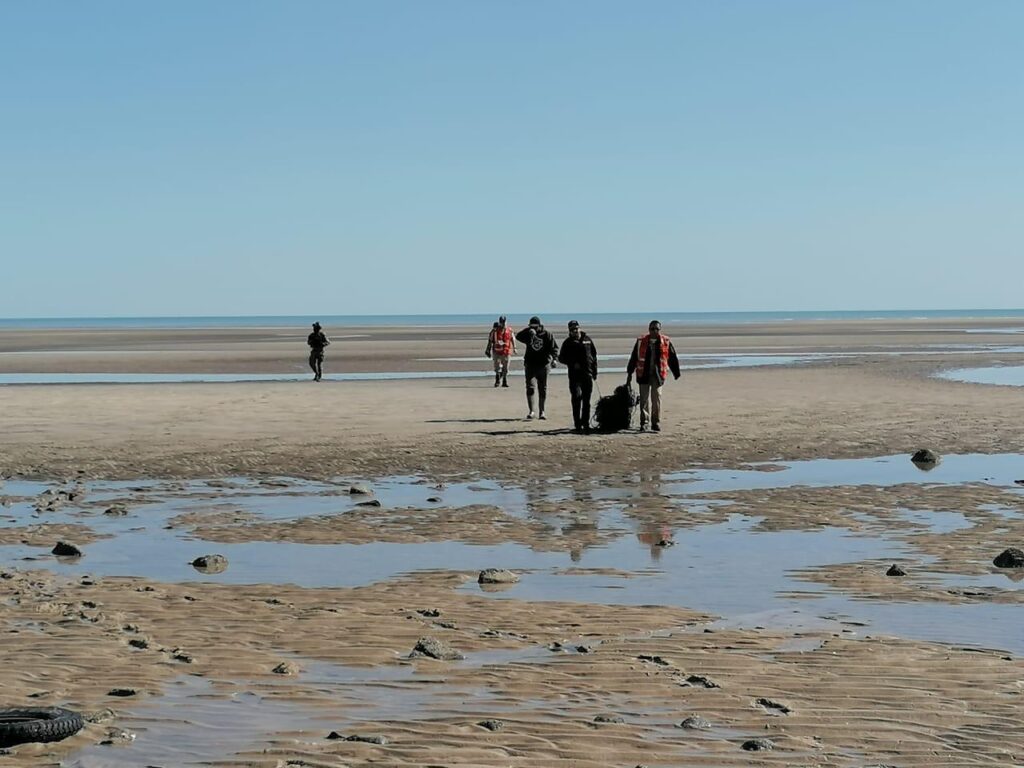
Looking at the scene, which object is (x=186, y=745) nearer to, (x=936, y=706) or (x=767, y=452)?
(x=936, y=706)

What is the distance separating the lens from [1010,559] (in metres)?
10.2

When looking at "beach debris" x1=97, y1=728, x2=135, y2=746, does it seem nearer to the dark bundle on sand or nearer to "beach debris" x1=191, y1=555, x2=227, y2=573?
"beach debris" x1=191, y1=555, x2=227, y2=573

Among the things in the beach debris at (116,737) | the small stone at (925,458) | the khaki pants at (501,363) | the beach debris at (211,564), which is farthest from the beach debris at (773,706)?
the khaki pants at (501,363)

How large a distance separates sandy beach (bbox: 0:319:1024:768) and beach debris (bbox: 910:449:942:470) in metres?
0.34

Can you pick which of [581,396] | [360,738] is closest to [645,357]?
[581,396]

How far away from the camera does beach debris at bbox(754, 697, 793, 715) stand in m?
6.49

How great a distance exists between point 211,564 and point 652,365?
36.4 feet

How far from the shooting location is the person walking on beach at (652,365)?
20688 mm

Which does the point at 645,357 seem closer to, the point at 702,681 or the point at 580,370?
the point at 580,370

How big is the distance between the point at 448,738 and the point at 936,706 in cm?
231

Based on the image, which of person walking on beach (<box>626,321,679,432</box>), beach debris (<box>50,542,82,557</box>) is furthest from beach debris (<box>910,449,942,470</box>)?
beach debris (<box>50,542,82,557</box>)

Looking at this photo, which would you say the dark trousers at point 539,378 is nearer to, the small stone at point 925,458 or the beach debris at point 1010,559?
the small stone at point 925,458

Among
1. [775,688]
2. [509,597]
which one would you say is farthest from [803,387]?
[775,688]

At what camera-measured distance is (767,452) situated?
18.8 m
